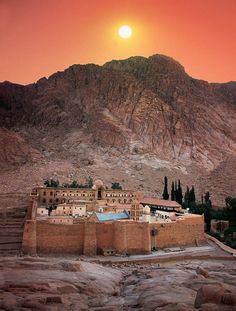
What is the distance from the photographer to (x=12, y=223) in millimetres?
41219

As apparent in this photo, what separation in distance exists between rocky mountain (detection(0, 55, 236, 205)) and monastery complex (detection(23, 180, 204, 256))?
21.6m

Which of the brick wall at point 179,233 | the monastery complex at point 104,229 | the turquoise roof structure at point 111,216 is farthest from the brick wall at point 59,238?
the brick wall at point 179,233

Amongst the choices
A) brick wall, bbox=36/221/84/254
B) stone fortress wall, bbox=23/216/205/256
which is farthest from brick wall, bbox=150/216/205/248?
brick wall, bbox=36/221/84/254

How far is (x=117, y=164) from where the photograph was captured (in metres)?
78.4

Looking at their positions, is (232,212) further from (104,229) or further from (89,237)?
(89,237)

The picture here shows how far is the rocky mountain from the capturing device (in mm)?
75688

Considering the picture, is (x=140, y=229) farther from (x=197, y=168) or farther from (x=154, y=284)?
(x=197, y=168)

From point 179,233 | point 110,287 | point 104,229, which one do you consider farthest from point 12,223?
point 110,287

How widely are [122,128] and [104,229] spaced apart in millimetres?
52796

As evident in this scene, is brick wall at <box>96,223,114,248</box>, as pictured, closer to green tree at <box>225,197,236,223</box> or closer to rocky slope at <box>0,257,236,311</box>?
rocky slope at <box>0,257,236,311</box>

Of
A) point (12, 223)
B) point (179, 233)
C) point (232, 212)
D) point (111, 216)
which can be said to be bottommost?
point (179, 233)

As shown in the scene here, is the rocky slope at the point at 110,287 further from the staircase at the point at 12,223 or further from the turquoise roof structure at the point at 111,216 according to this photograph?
the turquoise roof structure at the point at 111,216

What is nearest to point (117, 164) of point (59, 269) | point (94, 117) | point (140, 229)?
point (94, 117)

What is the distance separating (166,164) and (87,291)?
58.9 metres
